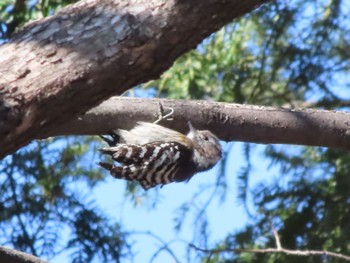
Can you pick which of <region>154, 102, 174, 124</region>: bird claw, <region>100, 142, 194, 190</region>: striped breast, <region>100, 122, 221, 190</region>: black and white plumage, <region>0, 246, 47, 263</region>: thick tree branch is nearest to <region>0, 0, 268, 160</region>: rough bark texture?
<region>0, 246, 47, 263</region>: thick tree branch

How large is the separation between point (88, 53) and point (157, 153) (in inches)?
79.1

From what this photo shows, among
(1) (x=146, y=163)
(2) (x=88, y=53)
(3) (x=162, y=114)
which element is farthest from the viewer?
(1) (x=146, y=163)

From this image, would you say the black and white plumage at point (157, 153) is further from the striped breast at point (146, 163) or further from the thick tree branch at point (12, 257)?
the thick tree branch at point (12, 257)

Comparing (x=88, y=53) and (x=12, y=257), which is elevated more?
(x=88, y=53)

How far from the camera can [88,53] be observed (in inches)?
91.7

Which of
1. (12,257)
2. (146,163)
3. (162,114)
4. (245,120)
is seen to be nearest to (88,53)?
(12,257)

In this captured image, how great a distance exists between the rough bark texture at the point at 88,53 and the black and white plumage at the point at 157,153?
5.55 feet

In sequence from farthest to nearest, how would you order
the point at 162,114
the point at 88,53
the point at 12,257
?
the point at 162,114 → the point at 12,257 → the point at 88,53

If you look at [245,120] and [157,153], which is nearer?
[245,120]

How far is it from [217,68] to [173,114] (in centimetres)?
132

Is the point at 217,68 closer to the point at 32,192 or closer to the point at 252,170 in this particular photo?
the point at 252,170

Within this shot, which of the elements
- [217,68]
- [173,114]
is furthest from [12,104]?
[217,68]

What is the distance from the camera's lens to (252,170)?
4762 mm

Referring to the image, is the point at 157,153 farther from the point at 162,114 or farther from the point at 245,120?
the point at 245,120
